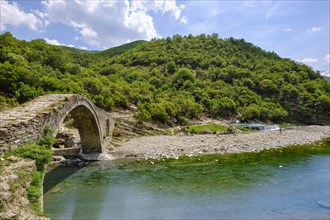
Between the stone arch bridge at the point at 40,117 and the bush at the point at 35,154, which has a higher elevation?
the stone arch bridge at the point at 40,117

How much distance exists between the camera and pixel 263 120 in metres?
66.1

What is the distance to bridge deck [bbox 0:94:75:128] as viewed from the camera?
9867 millimetres

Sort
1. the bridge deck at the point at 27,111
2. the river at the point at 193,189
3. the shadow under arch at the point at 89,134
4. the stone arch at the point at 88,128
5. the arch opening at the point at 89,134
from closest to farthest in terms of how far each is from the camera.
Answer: the bridge deck at the point at 27,111
the river at the point at 193,189
the stone arch at the point at 88,128
the shadow under arch at the point at 89,134
the arch opening at the point at 89,134

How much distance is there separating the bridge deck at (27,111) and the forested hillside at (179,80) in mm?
18332

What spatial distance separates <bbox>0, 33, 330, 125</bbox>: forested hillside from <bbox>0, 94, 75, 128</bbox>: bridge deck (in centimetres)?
1833

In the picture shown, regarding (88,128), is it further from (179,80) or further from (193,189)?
(179,80)

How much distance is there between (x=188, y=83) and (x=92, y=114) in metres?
57.8

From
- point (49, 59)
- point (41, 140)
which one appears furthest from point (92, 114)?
point (49, 59)

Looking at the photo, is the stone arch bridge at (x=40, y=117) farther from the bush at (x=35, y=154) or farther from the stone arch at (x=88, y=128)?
the bush at (x=35, y=154)

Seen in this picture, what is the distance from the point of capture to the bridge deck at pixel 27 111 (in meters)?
9.87

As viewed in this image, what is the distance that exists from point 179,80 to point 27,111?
71.9m

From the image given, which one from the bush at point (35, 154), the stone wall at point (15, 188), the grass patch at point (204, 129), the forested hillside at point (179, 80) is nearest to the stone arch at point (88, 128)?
the forested hillside at point (179, 80)

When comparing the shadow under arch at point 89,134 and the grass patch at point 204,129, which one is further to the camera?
the grass patch at point 204,129

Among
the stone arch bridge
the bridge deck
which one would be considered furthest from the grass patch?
the bridge deck
